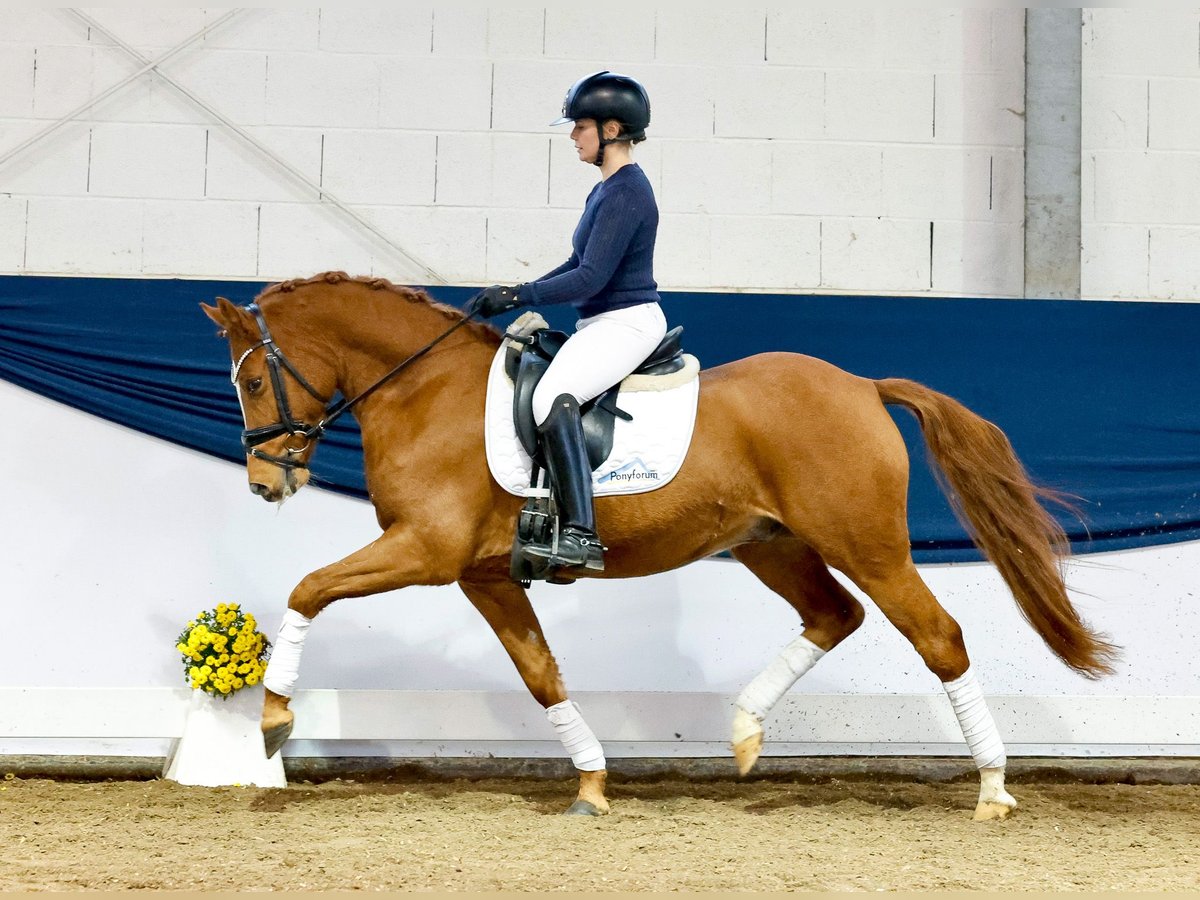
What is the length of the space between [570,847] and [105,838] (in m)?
1.33

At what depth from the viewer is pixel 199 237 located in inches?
216

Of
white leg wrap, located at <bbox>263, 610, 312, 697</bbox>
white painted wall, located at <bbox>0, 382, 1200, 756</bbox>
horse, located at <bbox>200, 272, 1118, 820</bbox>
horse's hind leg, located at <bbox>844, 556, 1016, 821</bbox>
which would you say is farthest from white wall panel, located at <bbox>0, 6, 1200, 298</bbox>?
white leg wrap, located at <bbox>263, 610, 312, 697</bbox>

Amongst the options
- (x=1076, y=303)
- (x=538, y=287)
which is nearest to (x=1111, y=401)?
(x=1076, y=303)

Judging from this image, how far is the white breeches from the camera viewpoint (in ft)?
12.1

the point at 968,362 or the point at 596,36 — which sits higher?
the point at 596,36

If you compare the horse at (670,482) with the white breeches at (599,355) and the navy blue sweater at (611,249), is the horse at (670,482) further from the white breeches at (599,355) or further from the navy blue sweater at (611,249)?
the navy blue sweater at (611,249)

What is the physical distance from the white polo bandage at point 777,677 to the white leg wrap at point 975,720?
0.45m

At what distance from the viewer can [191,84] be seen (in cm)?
552

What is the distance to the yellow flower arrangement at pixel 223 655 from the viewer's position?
441 cm

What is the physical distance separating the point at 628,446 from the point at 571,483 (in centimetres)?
27

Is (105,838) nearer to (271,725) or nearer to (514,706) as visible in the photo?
(271,725)

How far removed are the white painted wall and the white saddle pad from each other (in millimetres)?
1354

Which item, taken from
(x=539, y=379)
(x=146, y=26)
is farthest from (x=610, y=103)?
(x=146, y=26)

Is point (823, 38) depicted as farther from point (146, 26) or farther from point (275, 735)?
point (275, 735)
